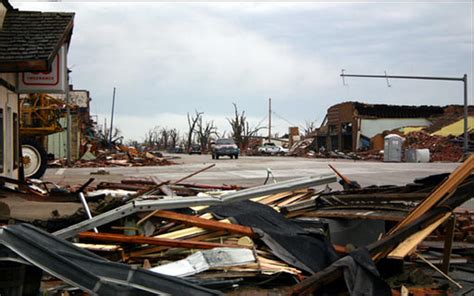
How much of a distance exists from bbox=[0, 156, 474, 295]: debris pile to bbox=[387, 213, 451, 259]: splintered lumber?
1cm

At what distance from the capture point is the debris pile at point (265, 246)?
464 cm

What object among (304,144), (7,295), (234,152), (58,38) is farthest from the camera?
(304,144)

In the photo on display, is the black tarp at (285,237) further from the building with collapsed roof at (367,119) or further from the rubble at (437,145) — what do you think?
the building with collapsed roof at (367,119)

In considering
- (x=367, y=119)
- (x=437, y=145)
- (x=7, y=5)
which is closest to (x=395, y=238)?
(x=7, y=5)

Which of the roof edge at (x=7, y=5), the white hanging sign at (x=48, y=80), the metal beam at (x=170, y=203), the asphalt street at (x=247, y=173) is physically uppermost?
the roof edge at (x=7, y=5)

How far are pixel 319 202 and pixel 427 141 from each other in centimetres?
5188

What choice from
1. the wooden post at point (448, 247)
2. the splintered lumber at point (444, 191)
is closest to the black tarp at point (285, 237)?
the splintered lumber at point (444, 191)

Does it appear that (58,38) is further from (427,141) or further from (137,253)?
(427,141)

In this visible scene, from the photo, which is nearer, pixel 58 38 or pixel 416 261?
pixel 416 261

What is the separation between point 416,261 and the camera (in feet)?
22.7

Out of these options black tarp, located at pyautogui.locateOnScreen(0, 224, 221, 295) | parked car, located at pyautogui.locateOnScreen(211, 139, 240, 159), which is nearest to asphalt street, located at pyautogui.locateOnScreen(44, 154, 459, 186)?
black tarp, located at pyautogui.locateOnScreen(0, 224, 221, 295)

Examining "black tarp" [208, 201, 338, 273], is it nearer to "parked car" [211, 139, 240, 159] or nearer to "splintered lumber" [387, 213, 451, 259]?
"splintered lumber" [387, 213, 451, 259]

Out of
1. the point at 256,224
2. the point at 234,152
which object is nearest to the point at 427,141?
the point at 234,152

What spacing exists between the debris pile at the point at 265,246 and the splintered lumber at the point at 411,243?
11 millimetres
